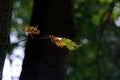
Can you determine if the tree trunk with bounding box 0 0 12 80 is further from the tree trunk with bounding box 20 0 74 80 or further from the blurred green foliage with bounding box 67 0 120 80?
the blurred green foliage with bounding box 67 0 120 80

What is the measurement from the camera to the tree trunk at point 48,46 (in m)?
4.64

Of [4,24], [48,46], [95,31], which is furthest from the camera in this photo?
[95,31]

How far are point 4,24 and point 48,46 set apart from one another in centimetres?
133

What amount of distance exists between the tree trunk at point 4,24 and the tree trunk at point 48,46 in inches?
43.3

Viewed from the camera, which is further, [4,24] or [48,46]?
[48,46]

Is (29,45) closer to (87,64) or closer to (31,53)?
(31,53)

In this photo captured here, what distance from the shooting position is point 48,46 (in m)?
4.72

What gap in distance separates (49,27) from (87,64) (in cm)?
797

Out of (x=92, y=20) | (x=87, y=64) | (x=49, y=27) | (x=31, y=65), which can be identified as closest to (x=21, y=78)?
→ (x=31, y=65)

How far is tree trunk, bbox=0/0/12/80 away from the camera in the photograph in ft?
11.1

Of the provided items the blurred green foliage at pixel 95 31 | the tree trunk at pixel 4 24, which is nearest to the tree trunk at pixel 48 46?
the tree trunk at pixel 4 24

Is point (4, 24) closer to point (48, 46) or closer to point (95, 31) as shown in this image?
point (48, 46)

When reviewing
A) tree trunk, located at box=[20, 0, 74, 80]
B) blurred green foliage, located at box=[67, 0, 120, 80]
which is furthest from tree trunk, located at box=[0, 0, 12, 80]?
blurred green foliage, located at box=[67, 0, 120, 80]

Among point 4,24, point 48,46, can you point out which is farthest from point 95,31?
point 4,24
